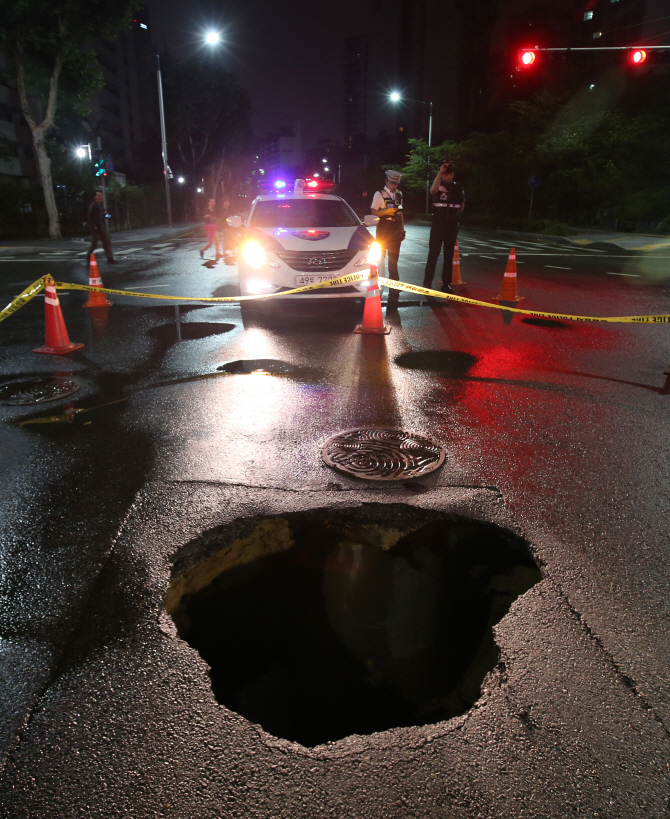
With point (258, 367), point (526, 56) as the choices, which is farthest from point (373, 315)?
point (526, 56)

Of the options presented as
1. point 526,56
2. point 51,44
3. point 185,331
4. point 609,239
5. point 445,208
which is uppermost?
point 51,44

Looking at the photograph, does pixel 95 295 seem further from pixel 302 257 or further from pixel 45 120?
pixel 45 120

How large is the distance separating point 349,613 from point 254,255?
7.36 metres

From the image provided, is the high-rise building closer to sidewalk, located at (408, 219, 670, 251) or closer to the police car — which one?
sidewalk, located at (408, 219, 670, 251)

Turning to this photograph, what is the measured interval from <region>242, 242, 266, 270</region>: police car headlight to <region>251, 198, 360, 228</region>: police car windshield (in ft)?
2.99

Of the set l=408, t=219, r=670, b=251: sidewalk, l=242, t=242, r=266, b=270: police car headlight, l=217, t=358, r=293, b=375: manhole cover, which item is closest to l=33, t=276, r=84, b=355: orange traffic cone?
l=217, t=358, r=293, b=375: manhole cover

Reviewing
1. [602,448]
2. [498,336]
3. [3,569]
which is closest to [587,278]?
[498,336]

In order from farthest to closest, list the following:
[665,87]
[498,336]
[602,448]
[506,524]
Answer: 1. [665,87]
2. [498,336]
3. [602,448]
4. [506,524]

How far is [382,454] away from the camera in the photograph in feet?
14.9

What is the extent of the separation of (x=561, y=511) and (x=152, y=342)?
628cm

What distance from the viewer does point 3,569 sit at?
319 cm

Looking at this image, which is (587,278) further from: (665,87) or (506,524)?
(665,87)

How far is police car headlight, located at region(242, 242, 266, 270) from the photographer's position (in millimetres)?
9414

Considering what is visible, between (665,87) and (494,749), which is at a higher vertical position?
(665,87)
